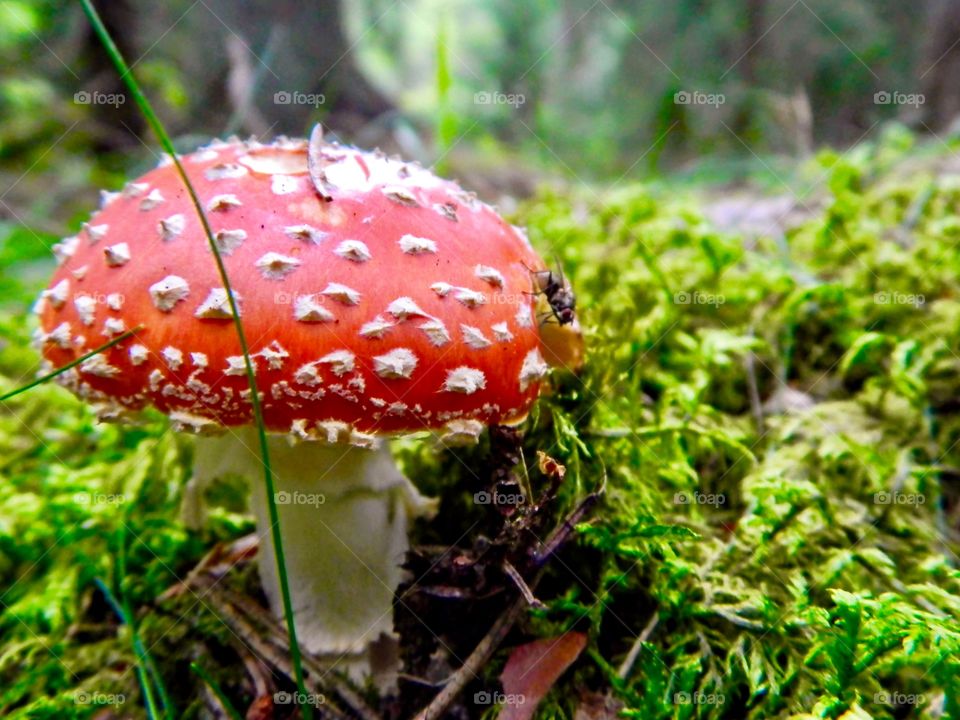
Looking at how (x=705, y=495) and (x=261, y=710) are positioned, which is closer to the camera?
(x=261, y=710)

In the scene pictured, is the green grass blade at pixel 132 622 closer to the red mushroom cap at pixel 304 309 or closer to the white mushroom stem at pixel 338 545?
the white mushroom stem at pixel 338 545

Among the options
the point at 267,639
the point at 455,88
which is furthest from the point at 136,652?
the point at 455,88

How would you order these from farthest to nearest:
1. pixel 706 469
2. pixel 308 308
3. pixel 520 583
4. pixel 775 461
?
pixel 706 469 → pixel 775 461 → pixel 520 583 → pixel 308 308

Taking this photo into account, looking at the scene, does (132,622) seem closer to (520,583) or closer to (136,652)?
(136,652)

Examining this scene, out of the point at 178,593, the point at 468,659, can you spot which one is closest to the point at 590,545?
the point at 468,659

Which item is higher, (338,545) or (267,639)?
(338,545)

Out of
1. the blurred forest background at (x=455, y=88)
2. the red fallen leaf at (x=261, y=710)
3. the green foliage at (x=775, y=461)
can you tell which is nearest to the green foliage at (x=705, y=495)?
the green foliage at (x=775, y=461)
